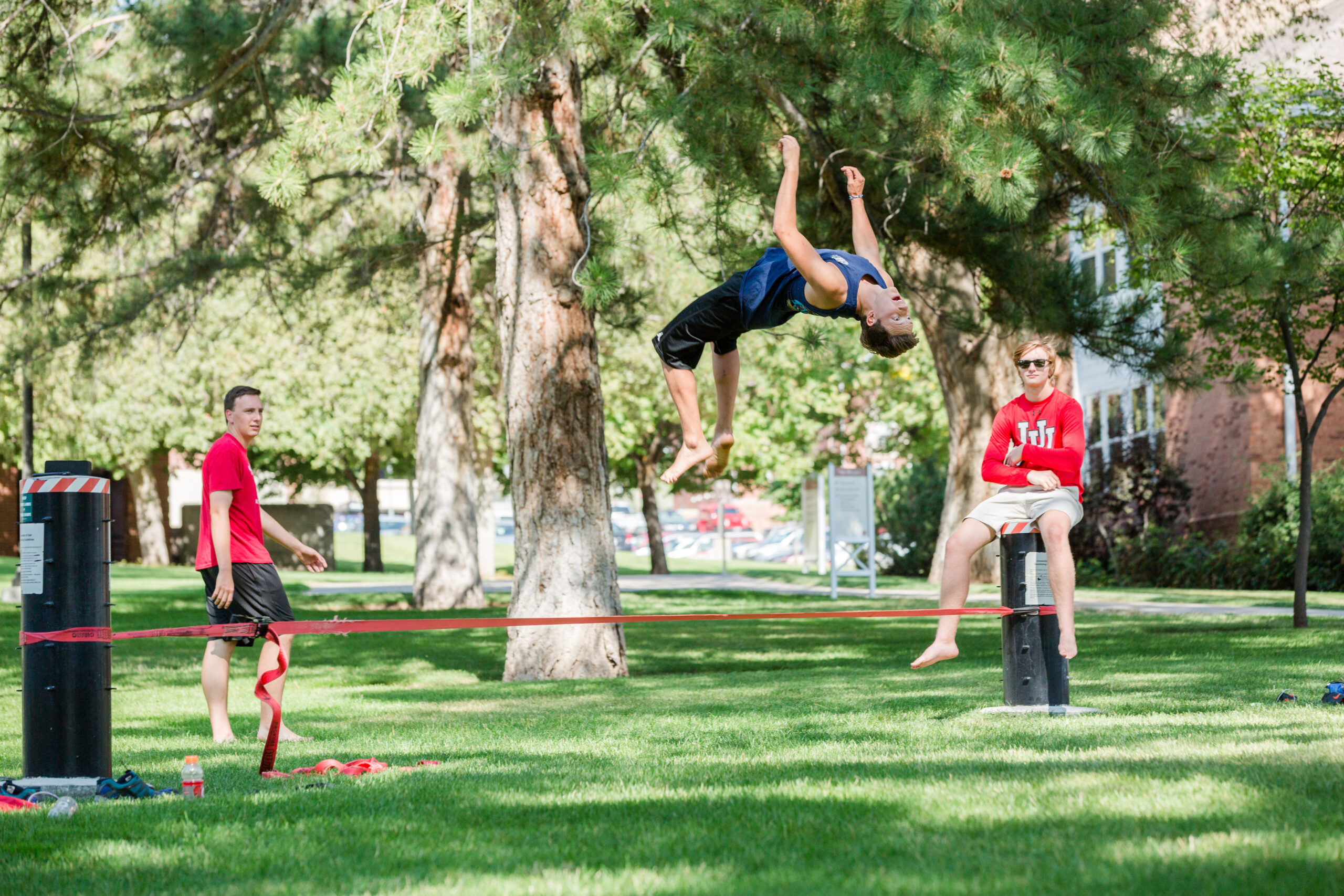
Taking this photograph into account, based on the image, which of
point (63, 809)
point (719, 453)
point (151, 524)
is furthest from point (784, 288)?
point (151, 524)

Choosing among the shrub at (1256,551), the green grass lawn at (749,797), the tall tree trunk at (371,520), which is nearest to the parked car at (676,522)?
the tall tree trunk at (371,520)

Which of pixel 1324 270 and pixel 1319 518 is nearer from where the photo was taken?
Answer: pixel 1324 270

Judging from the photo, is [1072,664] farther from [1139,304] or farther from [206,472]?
[206,472]

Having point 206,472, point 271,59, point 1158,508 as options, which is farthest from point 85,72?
point 1158,508

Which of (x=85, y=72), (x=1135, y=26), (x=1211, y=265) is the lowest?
(x=1211, y=265)

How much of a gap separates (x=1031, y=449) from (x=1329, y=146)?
9542mm

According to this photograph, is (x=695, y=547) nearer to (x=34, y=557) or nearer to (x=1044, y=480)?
(x=1044, y=480)

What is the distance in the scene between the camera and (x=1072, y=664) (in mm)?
11141

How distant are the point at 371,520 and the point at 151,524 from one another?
642 cm

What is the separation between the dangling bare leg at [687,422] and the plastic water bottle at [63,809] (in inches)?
120

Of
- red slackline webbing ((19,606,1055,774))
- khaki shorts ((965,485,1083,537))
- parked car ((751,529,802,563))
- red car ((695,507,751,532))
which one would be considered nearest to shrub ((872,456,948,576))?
parked car ((751,529,802,563))

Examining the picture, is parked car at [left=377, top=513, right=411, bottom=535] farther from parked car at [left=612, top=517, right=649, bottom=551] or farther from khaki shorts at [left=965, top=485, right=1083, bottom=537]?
khaki shorts at [left=965, top=485, right=1083, bottom=537]

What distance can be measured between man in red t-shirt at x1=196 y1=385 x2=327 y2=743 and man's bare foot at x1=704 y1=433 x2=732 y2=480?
2309 millimetres

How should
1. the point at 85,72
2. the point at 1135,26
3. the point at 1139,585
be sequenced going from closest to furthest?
the point at 1135,26 → the point at 85,72 → the point at 1139,585
